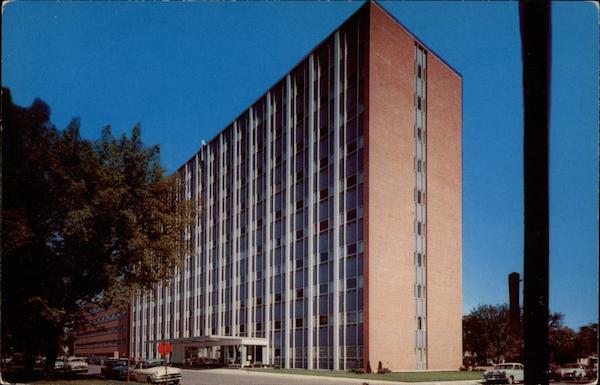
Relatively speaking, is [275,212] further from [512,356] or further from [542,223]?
[542,223]

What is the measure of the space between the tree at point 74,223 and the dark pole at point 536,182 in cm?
2327

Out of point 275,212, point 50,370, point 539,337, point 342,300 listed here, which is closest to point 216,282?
point 275,212

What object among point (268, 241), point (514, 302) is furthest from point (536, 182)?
point (268, 241)

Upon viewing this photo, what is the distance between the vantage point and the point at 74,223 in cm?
2792

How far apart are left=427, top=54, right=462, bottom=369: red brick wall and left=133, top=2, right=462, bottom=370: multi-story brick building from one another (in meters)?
0.16

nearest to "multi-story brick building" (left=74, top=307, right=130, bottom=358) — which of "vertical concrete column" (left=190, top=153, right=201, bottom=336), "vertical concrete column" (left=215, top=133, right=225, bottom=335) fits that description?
"vertical concrete column" (left=190, top=153, right=201, bottom=336)

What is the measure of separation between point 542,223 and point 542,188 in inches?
12.1

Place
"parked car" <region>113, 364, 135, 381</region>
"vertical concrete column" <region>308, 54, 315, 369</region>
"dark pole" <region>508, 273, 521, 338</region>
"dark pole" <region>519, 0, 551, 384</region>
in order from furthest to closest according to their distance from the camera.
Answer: "vertical concrete column" <region>308, 54, 315, 369</region>, "parked car" <region>113, 364, 135, 381</region>, "dark pole" <region>508, 273, 521, 338</region>, "dark pole" <region>519, 0, 551, 384</region>

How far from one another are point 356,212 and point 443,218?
39.2ft

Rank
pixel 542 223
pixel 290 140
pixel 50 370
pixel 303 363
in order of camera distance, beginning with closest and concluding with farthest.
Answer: pixel 542 223
pixel 50 370
pixel 303 363
pixel 290 140

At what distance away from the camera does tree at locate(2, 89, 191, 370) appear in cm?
2522

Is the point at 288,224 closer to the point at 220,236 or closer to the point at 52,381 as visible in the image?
the point at 220,236

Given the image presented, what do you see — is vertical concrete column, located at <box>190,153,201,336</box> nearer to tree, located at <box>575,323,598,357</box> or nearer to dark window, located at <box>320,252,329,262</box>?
dark window, located at <box>320,252,329,262</box>

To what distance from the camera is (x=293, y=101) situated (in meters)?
62.0
